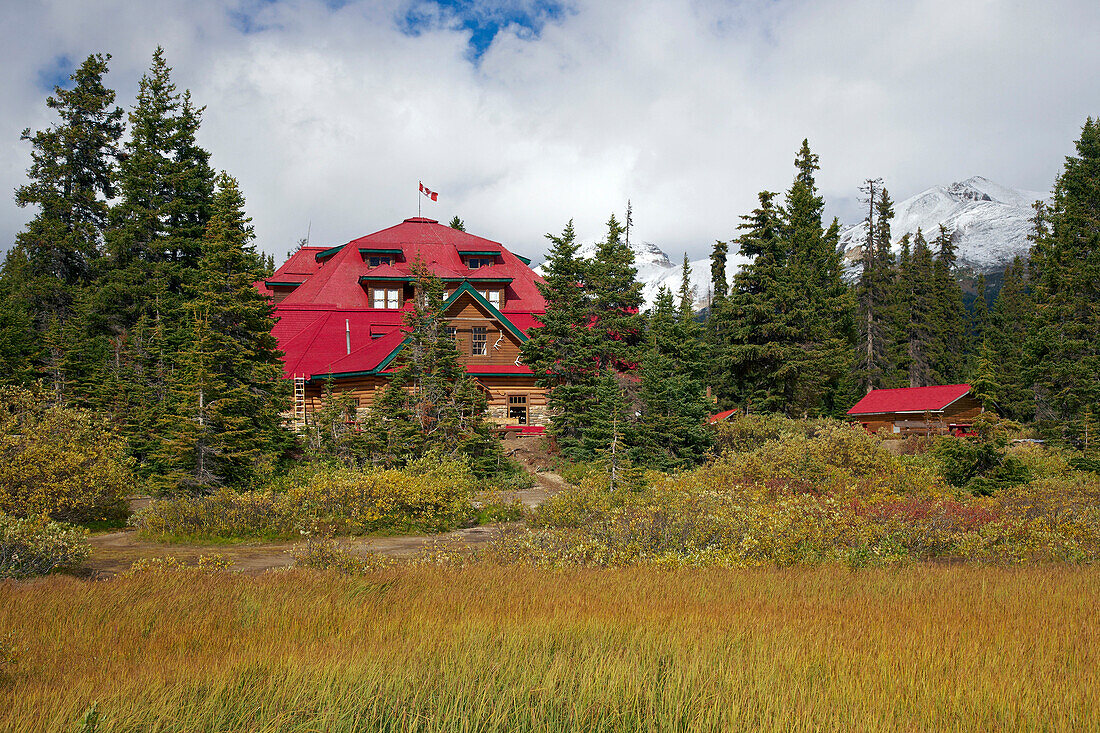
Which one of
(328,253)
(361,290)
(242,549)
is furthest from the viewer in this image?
(328,253)

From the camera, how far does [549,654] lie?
572 cm

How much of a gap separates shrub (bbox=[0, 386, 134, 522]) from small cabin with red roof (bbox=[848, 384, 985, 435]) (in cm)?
3725

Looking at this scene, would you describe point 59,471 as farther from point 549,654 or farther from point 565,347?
point 565,347

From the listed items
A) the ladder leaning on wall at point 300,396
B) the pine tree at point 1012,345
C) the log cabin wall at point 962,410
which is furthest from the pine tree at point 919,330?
the ladder leaning on wall at point 300,396

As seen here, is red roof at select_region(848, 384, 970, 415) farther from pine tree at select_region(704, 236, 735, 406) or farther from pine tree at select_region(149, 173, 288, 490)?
pine tree at select_region(149, 173, 288, 490)

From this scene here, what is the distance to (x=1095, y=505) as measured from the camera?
1439cm

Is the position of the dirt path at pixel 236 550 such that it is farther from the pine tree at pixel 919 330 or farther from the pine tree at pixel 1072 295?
the pine tree at pixel 919 330

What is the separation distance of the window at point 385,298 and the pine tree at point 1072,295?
3639cm

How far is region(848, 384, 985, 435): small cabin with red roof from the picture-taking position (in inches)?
1641

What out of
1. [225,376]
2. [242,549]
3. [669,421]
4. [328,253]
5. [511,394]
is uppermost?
[328,253]

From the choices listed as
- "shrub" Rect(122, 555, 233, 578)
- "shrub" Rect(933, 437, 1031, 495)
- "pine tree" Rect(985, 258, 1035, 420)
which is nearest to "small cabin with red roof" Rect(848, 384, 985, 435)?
"pine tree" Rect(985, 258, 1035, 420)

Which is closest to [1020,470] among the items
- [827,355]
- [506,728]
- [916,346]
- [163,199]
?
[827,355]

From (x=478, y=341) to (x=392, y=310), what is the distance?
1077cm

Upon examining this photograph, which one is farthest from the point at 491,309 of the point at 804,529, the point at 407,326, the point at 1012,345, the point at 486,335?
the point at 1012,345
